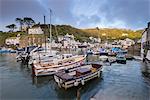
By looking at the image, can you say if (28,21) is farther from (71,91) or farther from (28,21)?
(71,91)

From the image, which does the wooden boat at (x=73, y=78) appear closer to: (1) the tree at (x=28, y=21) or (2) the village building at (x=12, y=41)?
(2) the village building at (x=12, y=41)

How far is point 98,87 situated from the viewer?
2288 centimetres

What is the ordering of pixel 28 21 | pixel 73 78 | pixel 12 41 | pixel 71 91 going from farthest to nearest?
pixel 28 21 < pixel 12 41 < pixel 73 78 < pixel 71 91

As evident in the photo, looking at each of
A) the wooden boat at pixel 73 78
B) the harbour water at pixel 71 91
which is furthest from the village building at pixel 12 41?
the wooden boat at pixel 73 78

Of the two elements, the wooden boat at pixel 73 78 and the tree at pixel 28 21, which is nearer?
the wooden boat at pixel 73 78

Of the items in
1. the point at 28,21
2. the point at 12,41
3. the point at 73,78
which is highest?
the point at 28,21

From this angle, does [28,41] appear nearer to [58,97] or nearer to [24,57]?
[24,57]

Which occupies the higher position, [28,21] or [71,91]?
[28,21]

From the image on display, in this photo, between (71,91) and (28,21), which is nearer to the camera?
(71,91)

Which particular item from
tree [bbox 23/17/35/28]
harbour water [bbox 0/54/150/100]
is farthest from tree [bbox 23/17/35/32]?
harbour water [bbox 0/54/150/100]

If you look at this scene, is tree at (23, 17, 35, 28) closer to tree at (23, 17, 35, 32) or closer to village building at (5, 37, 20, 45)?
tree at (23, 17, 35, 32)

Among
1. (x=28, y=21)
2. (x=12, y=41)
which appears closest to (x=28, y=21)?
(x=28, y=21)

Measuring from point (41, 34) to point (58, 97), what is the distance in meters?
102

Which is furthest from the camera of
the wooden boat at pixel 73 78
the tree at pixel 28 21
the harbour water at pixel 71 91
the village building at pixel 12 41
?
the tree at pixel 28 21
